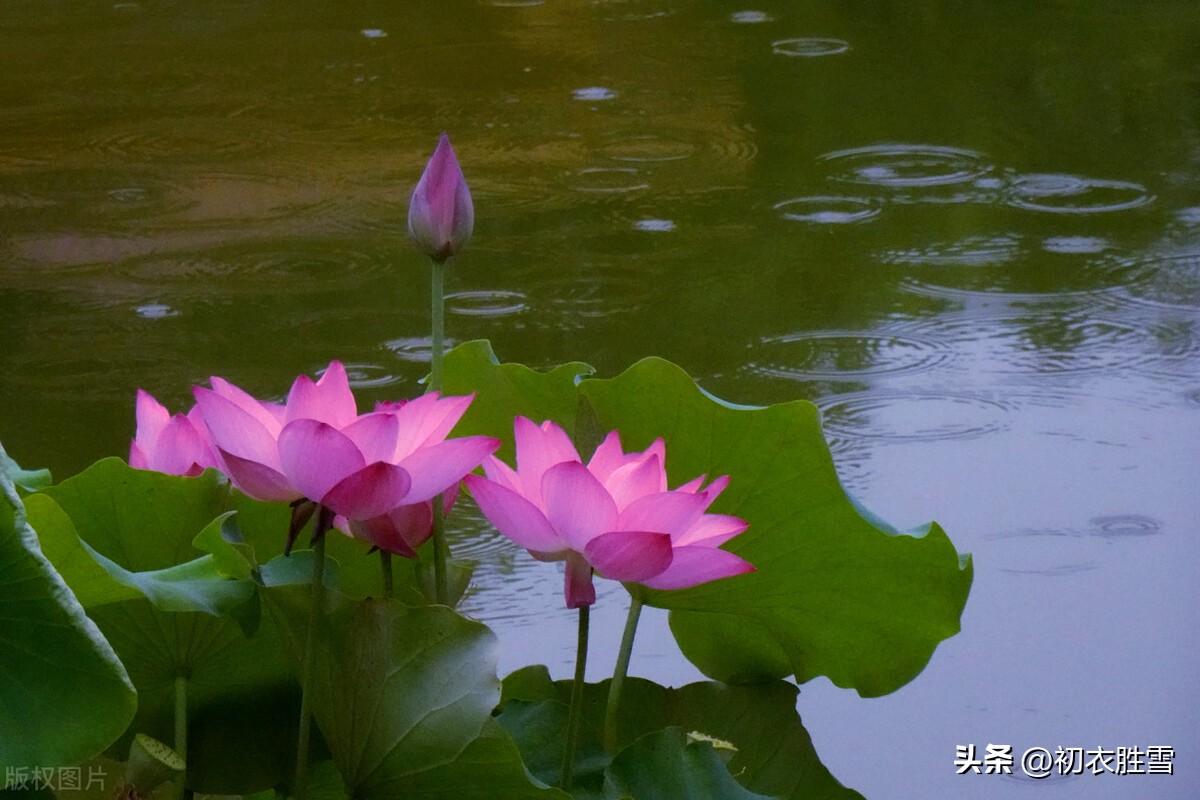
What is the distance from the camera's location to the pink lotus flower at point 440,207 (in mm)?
524

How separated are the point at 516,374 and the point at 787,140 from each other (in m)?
1.97

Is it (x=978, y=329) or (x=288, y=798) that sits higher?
A: (x=288, y=798)

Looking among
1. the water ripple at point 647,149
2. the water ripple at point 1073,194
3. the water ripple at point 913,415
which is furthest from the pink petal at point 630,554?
the water ripple at point 647,149

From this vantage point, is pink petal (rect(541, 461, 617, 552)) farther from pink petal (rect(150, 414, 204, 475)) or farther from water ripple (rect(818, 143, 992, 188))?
water ripple (rect(818, 143, 992, 188))

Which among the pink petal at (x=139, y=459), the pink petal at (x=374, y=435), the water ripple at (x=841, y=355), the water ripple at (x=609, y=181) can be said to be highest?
the pink petal at (x=374, y=435)

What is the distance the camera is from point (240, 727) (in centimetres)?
56

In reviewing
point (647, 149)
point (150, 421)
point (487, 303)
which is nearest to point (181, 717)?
point (150, 421)

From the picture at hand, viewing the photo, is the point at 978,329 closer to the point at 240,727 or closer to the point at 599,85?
the point at 599,85

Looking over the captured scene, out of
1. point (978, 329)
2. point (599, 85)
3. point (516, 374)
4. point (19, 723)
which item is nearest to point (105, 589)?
point (19, 723)

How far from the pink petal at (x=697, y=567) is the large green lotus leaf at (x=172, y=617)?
13 cm

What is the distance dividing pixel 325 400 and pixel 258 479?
33 millimetres

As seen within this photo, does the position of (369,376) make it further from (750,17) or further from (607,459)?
(750,17)

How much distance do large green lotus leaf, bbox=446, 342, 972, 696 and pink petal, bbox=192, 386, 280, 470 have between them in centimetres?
16

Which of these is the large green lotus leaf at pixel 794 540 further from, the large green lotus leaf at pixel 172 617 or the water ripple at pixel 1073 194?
the water ripple at pixel 1073 194
